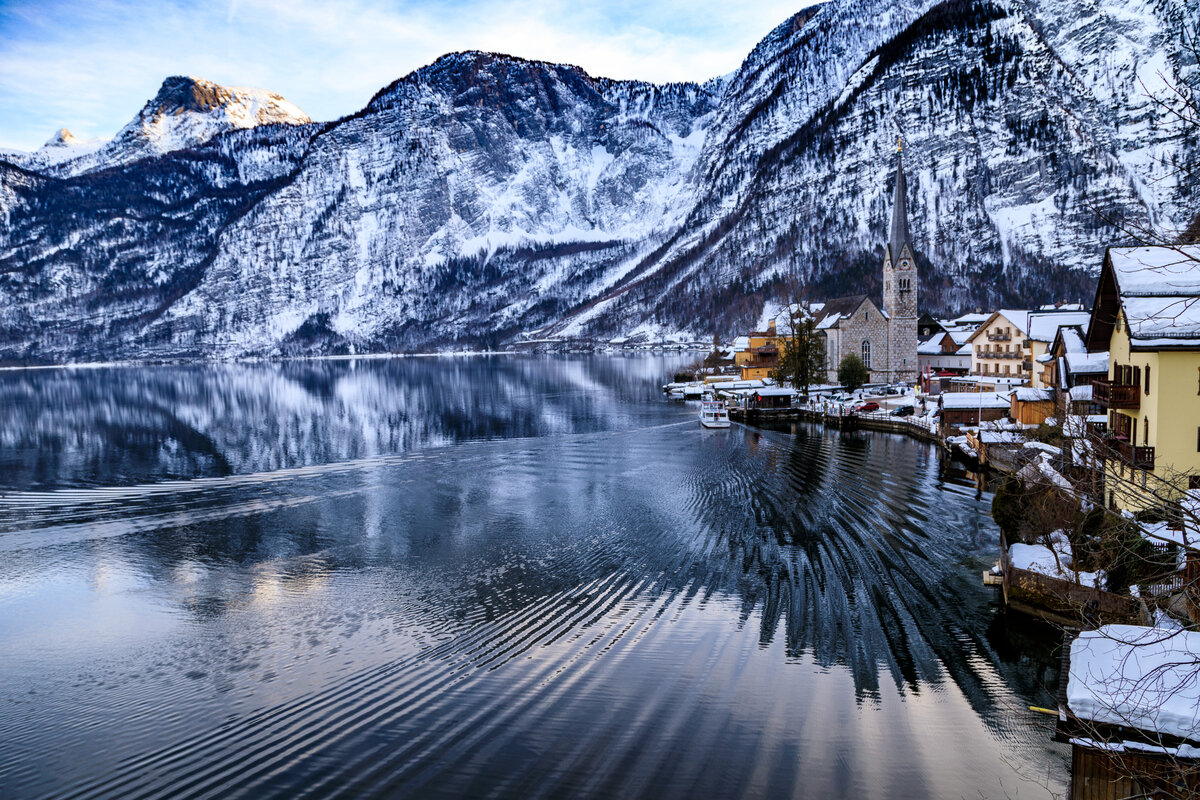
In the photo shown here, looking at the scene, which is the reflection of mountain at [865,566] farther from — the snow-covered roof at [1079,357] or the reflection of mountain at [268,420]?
the reflection of mountain at [268,420]

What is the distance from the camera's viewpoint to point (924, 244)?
180m

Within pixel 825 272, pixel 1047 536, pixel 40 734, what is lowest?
pixel 40 734

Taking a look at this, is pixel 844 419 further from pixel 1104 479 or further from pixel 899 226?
pixel 1104 479

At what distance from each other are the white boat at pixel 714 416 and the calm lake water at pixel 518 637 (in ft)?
58.8

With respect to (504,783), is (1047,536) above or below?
above

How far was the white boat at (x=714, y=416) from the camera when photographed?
66.4 metres

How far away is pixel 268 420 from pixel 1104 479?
7845 cm

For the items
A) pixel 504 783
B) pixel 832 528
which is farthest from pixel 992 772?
pixel 832 528

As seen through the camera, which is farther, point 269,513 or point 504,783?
point 269,513

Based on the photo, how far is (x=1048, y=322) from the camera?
53.1 m

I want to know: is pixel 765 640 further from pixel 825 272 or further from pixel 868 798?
pixel 825 272

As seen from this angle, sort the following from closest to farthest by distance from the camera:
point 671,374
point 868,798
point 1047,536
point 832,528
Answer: point 868,798
point 1047,536
point 832,528
point 671,374

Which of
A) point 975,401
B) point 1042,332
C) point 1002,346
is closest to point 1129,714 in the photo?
point 975,401

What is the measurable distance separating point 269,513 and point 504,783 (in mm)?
27272
